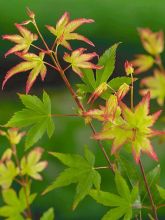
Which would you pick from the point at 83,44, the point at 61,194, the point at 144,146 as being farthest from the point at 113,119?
the point at 83,44

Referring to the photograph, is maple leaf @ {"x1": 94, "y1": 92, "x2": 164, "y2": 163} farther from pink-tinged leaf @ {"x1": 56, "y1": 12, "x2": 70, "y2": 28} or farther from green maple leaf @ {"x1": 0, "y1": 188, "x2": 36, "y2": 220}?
green maple leaf @ {"x1": 0, "y1": 188, "x2": 36, "y2": 220}

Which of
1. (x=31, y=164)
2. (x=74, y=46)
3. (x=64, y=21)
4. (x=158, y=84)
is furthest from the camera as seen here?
(x=74, y=46)

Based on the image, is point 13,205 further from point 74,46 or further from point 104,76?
point 74,46

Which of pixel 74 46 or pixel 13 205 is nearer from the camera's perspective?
pixel 13 205

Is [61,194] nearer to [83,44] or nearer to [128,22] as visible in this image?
[83,44]

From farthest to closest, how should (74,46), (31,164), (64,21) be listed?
(74,46), (31,164), (64,21)

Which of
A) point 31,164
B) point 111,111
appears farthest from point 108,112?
point 31,164

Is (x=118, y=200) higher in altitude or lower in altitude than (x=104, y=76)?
lower

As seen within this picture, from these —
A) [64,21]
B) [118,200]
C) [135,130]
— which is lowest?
[118,200]
